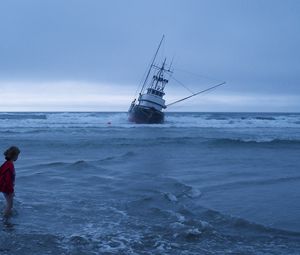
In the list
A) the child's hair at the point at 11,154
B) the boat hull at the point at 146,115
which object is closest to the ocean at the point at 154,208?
the child's hair at the point at 11,154

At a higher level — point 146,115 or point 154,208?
point 146,115

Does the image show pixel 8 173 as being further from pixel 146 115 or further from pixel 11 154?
pixel 146 115

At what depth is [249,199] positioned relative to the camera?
916 centimetres

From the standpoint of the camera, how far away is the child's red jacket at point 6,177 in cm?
710

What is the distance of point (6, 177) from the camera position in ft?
23.4

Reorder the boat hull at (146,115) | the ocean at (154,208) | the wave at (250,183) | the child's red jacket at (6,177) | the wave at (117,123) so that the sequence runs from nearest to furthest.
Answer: the ocean at (154,208) < the child's red jacket at (6,177) < the wave at (250,183) < the boat hull at (146,115) < the wave at (117,123)

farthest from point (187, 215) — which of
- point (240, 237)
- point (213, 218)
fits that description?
point (240, 237)

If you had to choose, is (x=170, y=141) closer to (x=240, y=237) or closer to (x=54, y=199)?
(x=54, y=199)

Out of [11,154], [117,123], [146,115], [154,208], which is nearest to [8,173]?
[11,154]

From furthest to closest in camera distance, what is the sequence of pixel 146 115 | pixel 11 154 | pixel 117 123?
pixel 117 123 → pixel 146 115 → pixel 11 154

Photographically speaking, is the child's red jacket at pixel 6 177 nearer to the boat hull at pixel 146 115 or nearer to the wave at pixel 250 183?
the wave at pixel 250 183

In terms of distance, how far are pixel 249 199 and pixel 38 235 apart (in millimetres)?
4747

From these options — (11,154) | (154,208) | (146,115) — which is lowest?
(154,208)

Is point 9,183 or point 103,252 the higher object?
point 9,183
